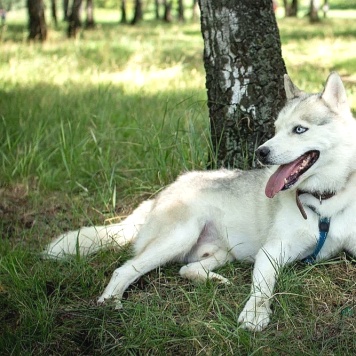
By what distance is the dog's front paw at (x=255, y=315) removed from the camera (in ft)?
12.2

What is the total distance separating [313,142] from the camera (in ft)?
13.1

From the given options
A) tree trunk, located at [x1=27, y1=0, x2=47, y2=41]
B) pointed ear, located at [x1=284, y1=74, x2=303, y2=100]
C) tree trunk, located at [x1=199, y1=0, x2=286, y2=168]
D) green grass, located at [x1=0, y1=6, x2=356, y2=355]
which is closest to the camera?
green grass, located at [x1=0, y1=6, x2=356, y2=355]

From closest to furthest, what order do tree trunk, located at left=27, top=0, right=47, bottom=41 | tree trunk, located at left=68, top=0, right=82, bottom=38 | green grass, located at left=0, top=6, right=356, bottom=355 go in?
green grass, located at left=0, top=6, right=356, bottom=355 < tree trunk, located at left=27, top=0, right=47, bottom=41 < tree trunk, located at left=68, top=0, right=82, bottom=38

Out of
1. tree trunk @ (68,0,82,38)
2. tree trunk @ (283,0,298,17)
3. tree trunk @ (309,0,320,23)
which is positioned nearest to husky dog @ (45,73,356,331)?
tree trunk @ (68,0,82,38)

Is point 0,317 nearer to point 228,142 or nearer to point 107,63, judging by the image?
point 228,142

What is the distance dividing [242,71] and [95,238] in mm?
1873

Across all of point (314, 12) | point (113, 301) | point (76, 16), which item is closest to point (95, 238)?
point (113, 301)

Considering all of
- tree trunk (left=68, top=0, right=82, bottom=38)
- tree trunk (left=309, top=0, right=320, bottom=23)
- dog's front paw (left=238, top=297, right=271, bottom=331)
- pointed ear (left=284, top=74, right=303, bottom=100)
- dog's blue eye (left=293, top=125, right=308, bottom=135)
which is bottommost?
tree trunk (left=309, top=0, right=320, bottom=23)

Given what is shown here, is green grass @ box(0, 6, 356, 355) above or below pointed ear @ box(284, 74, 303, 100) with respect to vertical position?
below

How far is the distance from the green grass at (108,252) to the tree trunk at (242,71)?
1.51ft

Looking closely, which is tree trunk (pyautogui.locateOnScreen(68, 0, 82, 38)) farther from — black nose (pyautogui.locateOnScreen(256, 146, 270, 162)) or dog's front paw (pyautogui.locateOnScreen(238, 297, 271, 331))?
dog's front paw (pyautogui.locateOnScreen(238, 297, 271, 331))

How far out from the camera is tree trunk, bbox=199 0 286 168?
18.1 ft

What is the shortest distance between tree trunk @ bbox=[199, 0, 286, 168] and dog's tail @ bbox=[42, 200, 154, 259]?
1084 millimetres

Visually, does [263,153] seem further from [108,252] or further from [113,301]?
[108,252]
